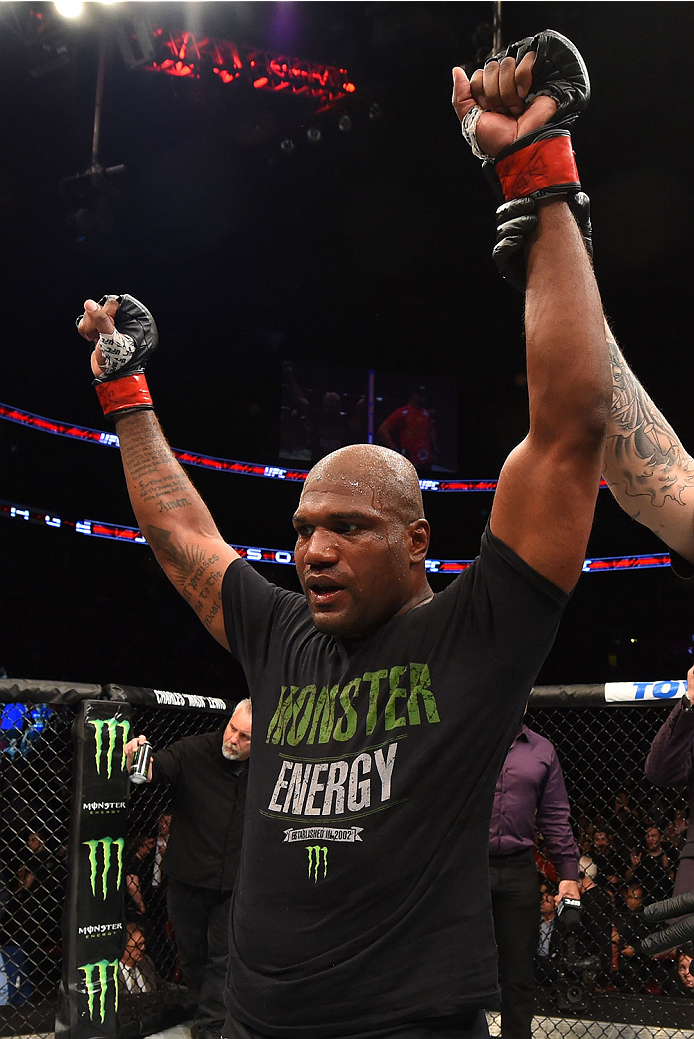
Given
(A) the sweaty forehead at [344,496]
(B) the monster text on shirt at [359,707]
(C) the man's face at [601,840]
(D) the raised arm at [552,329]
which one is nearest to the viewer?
(D) the raised arm at [552,329]

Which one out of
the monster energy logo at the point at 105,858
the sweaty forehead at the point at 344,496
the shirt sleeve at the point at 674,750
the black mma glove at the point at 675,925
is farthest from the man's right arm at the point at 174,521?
the shirt sleeve at the point at 674,750

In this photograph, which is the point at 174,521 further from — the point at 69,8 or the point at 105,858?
the point at 69,8

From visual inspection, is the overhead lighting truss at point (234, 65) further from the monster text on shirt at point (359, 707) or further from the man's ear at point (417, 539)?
the monster text on shirt at point (359, 707)

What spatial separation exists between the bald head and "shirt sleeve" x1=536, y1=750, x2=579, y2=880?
2.45 meters

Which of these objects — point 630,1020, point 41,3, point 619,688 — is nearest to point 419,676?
point 619,688

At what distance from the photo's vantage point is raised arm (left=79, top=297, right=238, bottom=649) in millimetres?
1537

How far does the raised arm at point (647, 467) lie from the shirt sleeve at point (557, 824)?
2.24 meters

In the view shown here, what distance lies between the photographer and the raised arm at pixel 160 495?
1537 millimetres

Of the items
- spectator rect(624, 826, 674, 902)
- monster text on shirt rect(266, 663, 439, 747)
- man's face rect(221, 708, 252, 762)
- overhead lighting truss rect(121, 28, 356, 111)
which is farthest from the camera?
overhead lighting truss rect(121, 28, 356, 111)

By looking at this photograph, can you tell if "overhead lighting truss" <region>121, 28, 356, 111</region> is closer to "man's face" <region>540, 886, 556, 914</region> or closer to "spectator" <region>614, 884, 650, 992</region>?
"man's face" <region>540, 886, 556, 914</region>

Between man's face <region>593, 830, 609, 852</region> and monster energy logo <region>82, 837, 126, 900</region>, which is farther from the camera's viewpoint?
man's face <region>593, 830, 609, 852</region>

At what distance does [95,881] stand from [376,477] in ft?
6.34

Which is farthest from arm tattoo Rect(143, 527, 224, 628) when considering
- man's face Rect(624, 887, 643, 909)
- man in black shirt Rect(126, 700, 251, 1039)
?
man's face Rect(624, 887, 643, 909)

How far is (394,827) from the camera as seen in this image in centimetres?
113
